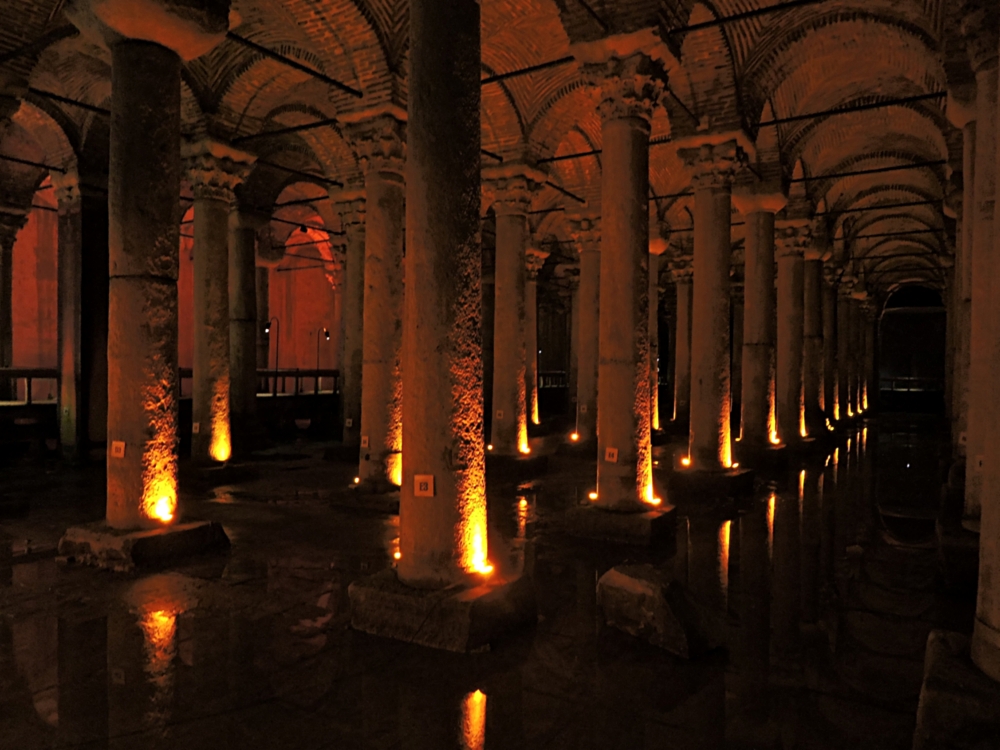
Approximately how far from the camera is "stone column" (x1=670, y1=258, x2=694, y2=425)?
1894cm

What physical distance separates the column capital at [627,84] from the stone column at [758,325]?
5505 mm

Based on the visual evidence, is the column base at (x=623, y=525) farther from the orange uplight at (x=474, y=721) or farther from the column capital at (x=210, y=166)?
the column capital at (x=210, y=166)

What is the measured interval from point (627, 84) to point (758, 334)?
615 centimetres

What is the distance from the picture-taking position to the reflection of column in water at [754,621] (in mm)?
3992

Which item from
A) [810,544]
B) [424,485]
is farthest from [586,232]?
[424,485]

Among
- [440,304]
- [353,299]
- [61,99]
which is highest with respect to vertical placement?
[61,99]

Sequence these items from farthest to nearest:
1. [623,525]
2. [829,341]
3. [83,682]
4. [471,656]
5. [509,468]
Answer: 1. [829,341]
2. [509,468]
3. [623,525]
4. [471,656]
5. [83,682]

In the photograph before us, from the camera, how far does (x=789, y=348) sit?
49.2 ft

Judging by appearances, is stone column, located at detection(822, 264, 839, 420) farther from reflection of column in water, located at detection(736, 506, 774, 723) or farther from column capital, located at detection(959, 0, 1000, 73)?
column capital, located at detection(959, 0, 1000, 73)

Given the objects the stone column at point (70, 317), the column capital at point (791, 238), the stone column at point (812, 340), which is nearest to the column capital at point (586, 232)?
the column capital at point (791, 238)

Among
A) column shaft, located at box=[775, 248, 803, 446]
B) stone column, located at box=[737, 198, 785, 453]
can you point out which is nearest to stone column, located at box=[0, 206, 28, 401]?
stone column, located at box=[737, 198, 785, 453]

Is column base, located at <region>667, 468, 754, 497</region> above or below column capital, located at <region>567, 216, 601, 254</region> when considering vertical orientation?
below

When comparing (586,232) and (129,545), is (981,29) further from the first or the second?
(586,232)

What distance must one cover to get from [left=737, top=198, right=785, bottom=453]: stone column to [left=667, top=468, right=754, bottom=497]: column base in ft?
8.29
